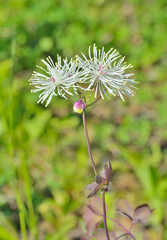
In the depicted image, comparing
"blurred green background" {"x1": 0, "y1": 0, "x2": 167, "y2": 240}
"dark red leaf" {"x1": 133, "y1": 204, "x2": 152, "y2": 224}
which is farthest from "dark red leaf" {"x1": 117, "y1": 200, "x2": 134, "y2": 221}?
"blurred green background" {"x1": 0, "y1": 0, "x2": 167, "y2": 240}

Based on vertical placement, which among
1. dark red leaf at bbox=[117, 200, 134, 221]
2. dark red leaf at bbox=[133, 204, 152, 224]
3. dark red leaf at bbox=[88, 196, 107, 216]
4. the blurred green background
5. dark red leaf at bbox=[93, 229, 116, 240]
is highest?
the blurred green background

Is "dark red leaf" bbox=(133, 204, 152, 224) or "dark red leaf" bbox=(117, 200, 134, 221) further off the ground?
"dark red leaf" bbox=(117, 200, 134, 221)

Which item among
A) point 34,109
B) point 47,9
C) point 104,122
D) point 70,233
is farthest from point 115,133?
point 47,9

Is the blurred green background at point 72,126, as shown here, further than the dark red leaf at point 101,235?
Yes

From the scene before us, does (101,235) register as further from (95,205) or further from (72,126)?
(72,126)

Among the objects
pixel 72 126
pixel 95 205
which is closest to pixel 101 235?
pixel 95 205

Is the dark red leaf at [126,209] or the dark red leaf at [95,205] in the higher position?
the dark red leaf at [95,205]

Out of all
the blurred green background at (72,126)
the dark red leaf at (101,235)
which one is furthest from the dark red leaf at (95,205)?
the blurred green background at (72,126)

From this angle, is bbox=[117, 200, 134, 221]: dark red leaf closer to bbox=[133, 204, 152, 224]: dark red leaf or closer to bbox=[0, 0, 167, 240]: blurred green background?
bbox=[133, 204, 152, 224]: dark red leaf

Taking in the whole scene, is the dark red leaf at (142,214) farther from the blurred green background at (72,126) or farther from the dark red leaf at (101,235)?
the blurred green background at (72,126)
